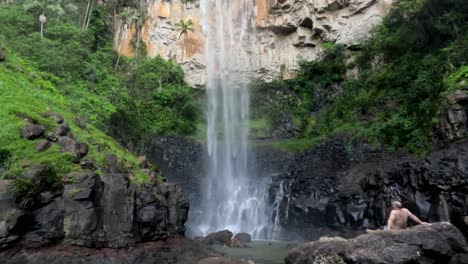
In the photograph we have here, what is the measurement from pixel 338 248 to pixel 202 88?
30.3 m

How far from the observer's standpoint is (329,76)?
31.3 m

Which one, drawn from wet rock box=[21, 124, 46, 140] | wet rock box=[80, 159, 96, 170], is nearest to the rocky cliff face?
wet rock box=[80, 159, 96, 170]

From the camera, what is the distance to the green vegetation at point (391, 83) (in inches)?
746

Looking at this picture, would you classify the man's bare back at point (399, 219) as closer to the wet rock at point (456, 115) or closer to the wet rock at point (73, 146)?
the wet rock at point (456, 115)

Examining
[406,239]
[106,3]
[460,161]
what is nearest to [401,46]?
[460,161]

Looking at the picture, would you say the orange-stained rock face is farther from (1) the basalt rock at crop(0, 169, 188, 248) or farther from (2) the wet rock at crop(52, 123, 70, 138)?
(1) the basalt rock at crop(0, 169, 188, 248)

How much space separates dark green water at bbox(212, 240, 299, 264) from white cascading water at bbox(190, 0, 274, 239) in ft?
8.28

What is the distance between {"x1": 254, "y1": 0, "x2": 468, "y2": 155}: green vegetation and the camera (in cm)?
1895

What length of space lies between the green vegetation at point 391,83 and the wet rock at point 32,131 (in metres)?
16.2

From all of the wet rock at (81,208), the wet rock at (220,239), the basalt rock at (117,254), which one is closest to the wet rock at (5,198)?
the basalt rock at (117,254)

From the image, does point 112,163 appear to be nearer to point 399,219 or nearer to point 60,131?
point 60,131

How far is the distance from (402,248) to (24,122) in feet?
38.0

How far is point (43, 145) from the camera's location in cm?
1159

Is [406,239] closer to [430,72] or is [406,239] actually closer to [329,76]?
[430,72]
